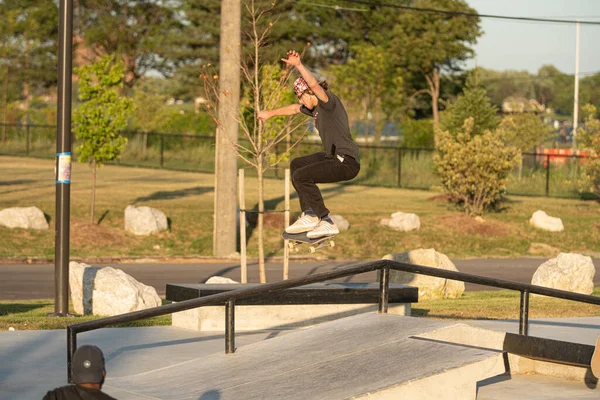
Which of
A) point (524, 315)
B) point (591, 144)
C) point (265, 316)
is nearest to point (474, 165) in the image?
point (591, 144)

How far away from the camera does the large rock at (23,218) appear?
25.0 meters

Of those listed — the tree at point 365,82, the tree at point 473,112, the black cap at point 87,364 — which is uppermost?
the tree at point 365,82

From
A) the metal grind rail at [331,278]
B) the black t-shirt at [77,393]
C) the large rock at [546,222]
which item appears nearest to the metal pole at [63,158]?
the metal grind rail at [331,278]

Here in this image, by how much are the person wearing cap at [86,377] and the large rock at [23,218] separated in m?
21.4

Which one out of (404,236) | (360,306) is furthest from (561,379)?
(404,236)

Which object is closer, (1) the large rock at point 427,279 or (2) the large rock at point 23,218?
(1) the large rock at point 427,279

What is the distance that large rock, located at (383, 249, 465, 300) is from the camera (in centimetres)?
1733

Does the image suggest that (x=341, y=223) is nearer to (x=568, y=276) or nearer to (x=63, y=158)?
(x=568, y=276)

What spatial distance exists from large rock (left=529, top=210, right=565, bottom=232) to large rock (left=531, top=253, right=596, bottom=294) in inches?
510

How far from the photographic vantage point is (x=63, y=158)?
14.3 m

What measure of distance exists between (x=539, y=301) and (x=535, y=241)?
12906 millimetres

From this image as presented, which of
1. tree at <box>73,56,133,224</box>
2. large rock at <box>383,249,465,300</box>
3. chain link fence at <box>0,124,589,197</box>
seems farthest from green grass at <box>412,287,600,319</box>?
chain link fence at <box>0,124,589,197</box>

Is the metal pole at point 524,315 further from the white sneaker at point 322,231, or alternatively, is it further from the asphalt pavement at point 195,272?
the asphalt pavement at point 195,272

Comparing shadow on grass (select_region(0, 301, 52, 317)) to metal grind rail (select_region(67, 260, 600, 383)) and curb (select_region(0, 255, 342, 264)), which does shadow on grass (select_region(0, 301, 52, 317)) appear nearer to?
metal grind rail (select_region(67, 260, 600, 383))
